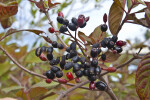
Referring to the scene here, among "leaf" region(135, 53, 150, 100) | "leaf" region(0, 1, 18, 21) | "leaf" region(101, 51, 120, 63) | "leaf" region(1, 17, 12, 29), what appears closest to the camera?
"leaf" region(135, 53, 150, 100)

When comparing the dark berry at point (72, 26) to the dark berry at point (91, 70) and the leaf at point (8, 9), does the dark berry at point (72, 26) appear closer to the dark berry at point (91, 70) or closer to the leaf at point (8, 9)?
the dark berry at point (91, 70)

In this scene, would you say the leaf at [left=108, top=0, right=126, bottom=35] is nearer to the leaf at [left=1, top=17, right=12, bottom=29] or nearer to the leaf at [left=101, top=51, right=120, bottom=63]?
the leaf at [left=101, top=51, right=120, bottom=63]

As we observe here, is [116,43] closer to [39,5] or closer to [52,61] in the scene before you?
[52,61]

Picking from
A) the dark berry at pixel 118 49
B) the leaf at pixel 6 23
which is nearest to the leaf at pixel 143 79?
the dark berry at pixel 118 49

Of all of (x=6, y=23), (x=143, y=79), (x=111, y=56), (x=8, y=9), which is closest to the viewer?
(x=143, y=79)

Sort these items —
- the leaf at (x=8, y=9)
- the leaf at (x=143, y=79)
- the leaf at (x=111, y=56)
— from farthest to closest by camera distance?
the leaf at (x=8, y=9), the leaf at (x=111, y=56), the leaf at (x=143, y=79)

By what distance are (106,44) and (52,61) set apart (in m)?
0.23

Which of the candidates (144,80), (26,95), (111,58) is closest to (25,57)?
(26,95)

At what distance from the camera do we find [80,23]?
2.43ft

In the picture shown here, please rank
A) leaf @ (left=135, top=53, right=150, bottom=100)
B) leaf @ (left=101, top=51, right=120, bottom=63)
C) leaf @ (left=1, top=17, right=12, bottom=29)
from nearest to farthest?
leaf @ (left=135, top=53, right=150, bottom=100)
leaf @ (left=101, top=51, right=120, bottom=63)
leaf @ (left=1, top=17, right=12, bottom=29)

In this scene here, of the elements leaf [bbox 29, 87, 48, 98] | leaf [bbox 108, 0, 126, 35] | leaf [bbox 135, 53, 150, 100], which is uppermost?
leaf [bbox 108, 0, 126, 35]

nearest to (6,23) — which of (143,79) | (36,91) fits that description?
(36,91)

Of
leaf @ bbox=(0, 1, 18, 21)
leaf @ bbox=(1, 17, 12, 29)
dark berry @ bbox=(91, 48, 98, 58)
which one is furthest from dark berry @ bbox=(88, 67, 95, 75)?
leaf @ bbox=(1, 17, 12, 29)

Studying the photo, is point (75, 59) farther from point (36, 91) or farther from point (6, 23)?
point (6, 23)
